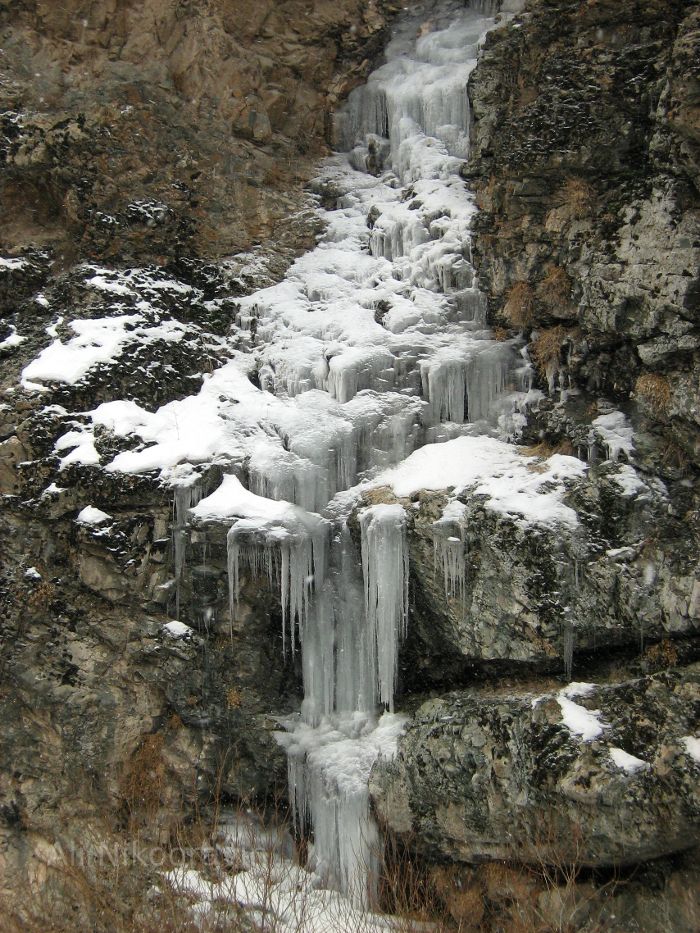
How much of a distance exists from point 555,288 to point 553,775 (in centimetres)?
572

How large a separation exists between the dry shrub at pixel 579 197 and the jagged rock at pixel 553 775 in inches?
211

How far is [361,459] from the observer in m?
10.8

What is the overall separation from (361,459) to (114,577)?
11.2ft

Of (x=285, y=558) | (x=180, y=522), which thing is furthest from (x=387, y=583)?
(x=180, y=522)

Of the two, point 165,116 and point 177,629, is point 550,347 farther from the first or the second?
point 165,116

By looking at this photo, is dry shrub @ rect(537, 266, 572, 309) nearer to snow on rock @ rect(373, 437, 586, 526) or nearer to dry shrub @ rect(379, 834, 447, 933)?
snow on rock @ rect(373, 437, 586, 526)

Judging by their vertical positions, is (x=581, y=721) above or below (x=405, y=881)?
above

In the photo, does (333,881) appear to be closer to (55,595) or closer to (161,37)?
(55,595)

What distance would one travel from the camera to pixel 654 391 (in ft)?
28.9

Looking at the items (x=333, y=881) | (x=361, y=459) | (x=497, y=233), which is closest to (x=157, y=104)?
(x=497, y=233)

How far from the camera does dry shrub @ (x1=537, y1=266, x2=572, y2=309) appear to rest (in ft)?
33.4

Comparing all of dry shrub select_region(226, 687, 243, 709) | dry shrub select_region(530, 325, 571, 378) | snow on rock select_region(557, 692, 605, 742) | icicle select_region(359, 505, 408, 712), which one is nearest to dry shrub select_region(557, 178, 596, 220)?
dry shrub select_region(530, 325, 571, 378)

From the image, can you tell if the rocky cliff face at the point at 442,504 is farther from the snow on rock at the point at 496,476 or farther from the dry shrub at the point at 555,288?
the snow on rock at the point at 496,476

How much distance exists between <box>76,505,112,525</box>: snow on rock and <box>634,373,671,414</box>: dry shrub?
21.1 feet
